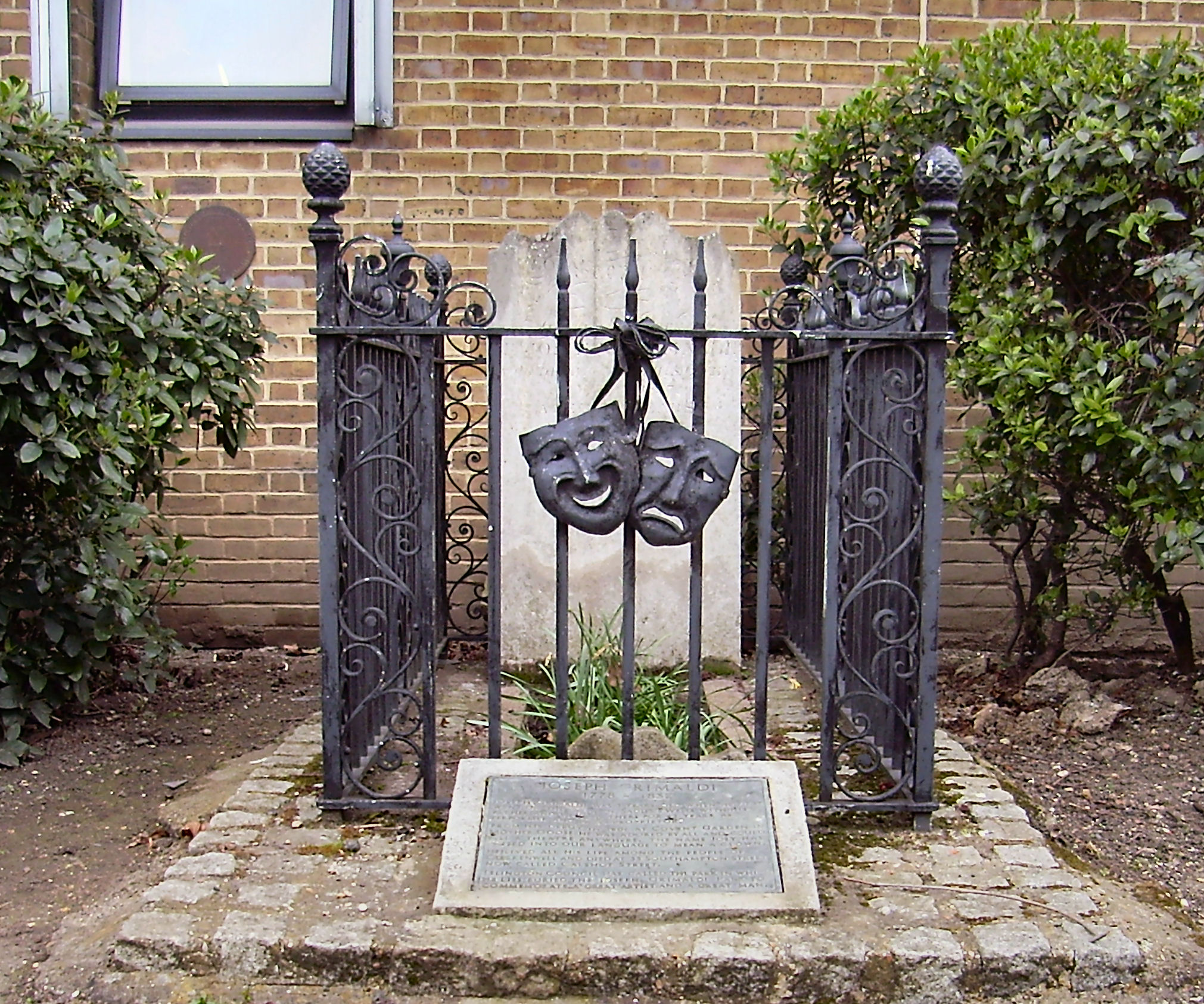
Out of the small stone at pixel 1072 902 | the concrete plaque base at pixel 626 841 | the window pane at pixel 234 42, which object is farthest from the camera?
the window pane at pixel 234 42

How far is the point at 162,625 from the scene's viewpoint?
5816 mm

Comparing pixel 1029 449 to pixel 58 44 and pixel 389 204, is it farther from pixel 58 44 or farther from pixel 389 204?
pixel 58 44

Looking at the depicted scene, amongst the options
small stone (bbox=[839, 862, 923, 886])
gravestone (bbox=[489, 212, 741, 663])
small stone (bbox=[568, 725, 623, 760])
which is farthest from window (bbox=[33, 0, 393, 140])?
small stone (bbox=[839, 862, 923, 886])

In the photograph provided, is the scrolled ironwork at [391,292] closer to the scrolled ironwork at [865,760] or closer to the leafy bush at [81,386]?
the leafy bush at [81,386]

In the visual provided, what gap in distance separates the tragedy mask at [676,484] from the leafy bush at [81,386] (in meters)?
1.90

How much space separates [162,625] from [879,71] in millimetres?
4385

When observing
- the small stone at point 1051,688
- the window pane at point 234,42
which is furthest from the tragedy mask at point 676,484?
the window pane at point 234,42

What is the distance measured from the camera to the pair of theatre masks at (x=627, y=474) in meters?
3.17

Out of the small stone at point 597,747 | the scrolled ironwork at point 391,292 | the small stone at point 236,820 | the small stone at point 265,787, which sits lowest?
the small stone at point 236,820

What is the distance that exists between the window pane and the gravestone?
1.92 metres

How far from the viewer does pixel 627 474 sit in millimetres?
3180

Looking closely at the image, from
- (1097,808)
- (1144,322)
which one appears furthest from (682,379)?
(1097,808)

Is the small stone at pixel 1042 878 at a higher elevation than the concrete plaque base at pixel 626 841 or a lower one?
lower

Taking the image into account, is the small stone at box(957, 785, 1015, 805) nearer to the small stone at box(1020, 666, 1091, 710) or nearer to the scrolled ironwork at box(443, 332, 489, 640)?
the small stone at box(1020, 666, 1091, 710)
